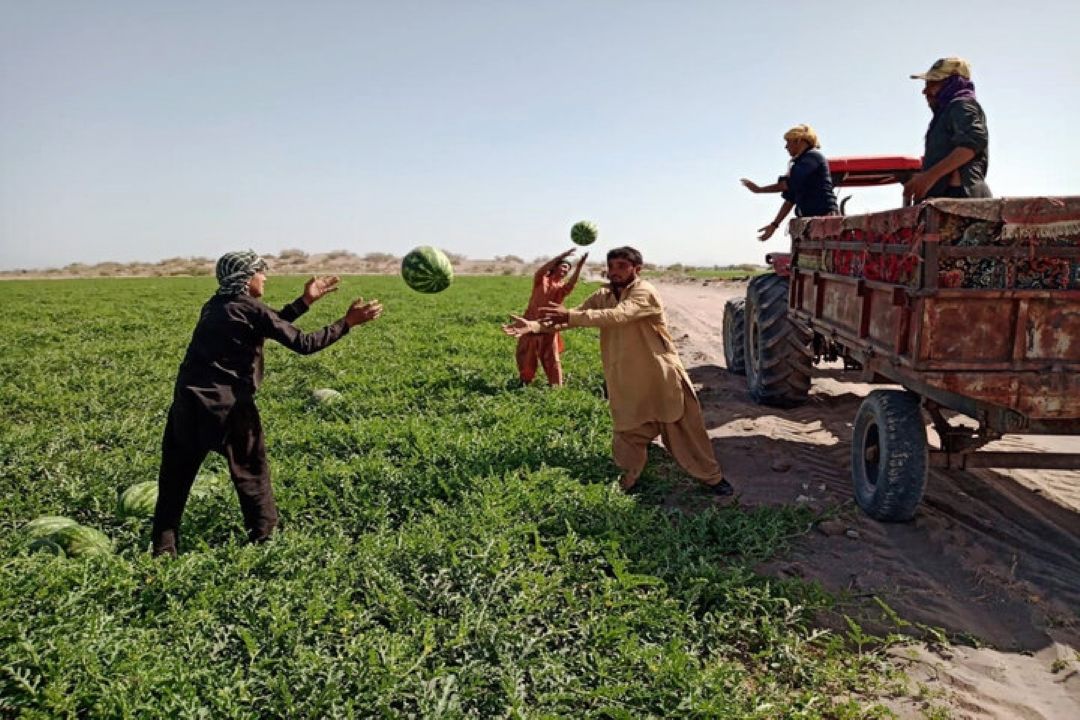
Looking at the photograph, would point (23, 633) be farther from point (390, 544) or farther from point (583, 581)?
point (583, 581)

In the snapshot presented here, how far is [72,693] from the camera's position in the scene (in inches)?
114

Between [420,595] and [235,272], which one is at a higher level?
[235,272]

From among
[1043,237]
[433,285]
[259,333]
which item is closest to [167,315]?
[433,285]

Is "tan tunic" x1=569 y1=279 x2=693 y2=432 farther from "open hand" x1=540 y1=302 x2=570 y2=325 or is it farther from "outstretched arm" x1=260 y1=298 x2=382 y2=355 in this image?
"outstretched arm" x1=260 y1=298 x2=382 y2=355

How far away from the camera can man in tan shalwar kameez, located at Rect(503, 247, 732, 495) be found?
546 centimetres

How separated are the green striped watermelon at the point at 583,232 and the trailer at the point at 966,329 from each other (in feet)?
20.6

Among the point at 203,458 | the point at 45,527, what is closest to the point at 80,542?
the point at 45,527

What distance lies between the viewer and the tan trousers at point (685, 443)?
222 inches

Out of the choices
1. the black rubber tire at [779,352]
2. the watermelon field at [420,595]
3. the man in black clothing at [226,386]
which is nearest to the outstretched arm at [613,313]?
the watermelon field at [420,595]

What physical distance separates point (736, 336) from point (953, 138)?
5.12 m

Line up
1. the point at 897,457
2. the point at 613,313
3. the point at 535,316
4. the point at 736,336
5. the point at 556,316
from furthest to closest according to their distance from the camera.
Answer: the point at 736,336 → the point at 535,316 → the point at 613,313 → the point at 556,316 → the point at 897,457

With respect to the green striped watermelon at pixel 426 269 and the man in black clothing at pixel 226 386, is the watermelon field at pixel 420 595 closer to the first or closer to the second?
the man in black clothing at pixel 226 386

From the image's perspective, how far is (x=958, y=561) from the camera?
14.7 ft

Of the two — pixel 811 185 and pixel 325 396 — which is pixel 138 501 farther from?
pixel 811 185
